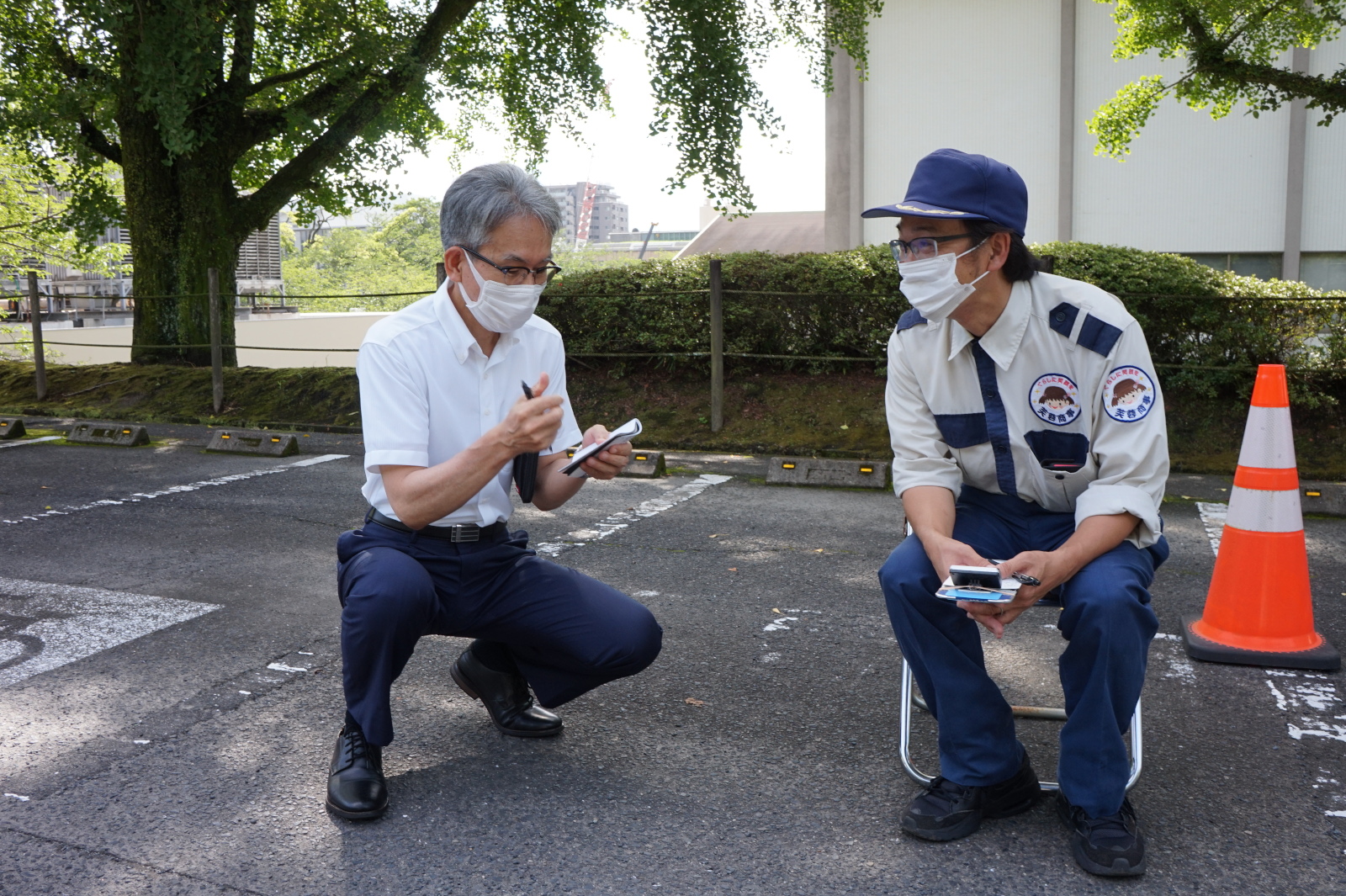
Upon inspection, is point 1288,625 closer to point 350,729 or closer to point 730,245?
point 350,729

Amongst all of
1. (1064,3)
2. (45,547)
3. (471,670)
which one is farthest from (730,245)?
(471,670)

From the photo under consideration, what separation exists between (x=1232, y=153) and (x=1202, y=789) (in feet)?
72.9

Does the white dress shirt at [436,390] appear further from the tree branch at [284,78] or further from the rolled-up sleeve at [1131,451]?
the tree branch at [284,78]

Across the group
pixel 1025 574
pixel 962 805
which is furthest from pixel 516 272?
pixel 962 805

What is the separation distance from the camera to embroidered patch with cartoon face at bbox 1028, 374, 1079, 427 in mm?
2799

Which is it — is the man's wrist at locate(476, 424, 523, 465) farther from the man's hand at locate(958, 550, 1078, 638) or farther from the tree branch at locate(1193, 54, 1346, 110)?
the tree branch at locate(1193, 54, 1346, 110)

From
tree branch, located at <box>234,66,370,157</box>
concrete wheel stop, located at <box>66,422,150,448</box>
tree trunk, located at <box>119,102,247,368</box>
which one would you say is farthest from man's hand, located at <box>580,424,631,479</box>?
tree trunk, located at <box>119,102,247,368</box>

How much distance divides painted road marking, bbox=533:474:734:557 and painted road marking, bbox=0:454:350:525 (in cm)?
299

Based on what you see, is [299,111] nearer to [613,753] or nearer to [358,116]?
[358,116]

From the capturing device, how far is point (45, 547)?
19.0 ft

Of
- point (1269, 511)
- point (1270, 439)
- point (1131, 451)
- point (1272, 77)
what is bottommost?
point (1269, 511)

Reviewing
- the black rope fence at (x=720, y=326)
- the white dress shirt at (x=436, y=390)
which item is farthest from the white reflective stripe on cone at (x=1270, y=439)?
the black rope fence at (x=720, y=326)

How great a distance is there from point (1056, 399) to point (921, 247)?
52 centimetres

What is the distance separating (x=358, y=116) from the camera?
1254 cm
